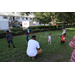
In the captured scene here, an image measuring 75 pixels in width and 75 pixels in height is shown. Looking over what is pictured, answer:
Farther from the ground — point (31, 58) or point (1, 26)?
point (1, 26)

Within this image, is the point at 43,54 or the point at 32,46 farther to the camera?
the point at 43,54

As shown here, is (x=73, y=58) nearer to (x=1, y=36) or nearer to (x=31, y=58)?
(x=31, y=58)

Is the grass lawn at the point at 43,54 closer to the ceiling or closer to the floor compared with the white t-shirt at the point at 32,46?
closer to the floor

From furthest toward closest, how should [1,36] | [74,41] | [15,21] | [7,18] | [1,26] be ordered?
[15,21], [7,18], [1,26], [1,36], [74,41]

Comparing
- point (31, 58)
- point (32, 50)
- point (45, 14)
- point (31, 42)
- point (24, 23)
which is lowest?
point (31, 58)

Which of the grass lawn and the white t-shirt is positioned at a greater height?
the white t-shirt

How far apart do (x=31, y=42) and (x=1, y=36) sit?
28.7ft

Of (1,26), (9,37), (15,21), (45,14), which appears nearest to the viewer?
(9,37)

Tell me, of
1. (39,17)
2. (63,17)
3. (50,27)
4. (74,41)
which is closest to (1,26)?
(39,17)

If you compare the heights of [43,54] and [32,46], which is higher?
[32,46]

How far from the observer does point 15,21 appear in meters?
36.8

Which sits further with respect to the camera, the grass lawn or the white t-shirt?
the grass lawn

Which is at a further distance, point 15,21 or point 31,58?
point 15,21

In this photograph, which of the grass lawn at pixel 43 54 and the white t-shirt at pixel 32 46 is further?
the grass lawn at pixel 43 54
